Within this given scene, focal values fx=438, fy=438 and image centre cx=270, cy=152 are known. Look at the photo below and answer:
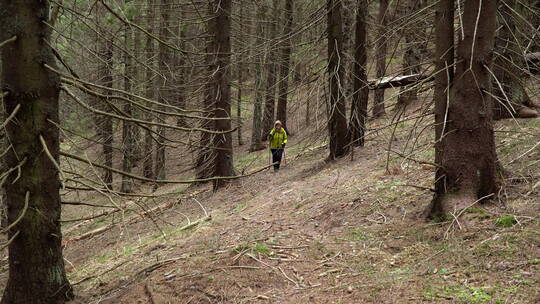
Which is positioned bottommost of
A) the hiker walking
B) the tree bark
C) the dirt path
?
the dirt path

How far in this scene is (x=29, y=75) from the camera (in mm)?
4707

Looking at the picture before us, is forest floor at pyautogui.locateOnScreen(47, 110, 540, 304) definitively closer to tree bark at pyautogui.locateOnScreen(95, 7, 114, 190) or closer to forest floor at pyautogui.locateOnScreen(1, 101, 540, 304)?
forest floor at pyautogui.locateOnScreen(1, 101, 540, 304)

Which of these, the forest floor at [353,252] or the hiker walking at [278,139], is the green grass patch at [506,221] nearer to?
the forest floor at [353,252]

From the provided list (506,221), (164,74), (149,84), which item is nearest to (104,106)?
(149,84)

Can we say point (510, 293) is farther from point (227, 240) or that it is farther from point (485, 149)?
point (227, 240)

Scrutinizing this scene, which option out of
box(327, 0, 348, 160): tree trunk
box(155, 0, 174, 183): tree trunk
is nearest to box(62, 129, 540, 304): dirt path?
box(327, 0, 348, 160): tree trunk

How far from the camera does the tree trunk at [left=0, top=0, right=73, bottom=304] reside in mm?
4660

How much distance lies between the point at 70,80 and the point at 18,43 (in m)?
0.65

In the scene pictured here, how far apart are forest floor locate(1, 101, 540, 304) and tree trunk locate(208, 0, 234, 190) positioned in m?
3.87

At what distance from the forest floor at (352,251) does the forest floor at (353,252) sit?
16mm

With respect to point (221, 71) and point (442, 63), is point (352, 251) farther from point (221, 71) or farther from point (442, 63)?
point (221, 71)

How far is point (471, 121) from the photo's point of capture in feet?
16.9

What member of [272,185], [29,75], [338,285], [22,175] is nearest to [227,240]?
[338,285]

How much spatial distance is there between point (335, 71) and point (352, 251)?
19.2 ft
